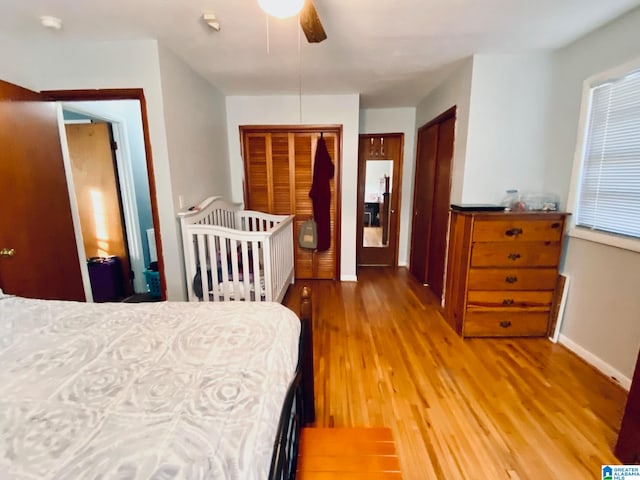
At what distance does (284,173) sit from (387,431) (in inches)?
123

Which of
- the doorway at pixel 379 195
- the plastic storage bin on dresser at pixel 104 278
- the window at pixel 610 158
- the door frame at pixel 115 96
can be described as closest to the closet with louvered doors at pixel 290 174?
the doorway at pixel 379 195

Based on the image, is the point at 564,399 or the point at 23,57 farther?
the point at 23,57

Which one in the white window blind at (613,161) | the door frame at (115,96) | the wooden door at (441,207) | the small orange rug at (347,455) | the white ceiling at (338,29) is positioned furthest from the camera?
the wooden door at (441,207)

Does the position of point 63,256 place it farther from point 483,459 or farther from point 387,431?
point 483,459

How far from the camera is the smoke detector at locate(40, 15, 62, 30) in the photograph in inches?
70.1

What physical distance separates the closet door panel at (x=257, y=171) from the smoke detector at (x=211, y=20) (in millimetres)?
1723

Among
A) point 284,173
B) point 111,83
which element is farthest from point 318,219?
point 111,83

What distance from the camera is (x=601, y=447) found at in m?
1.44

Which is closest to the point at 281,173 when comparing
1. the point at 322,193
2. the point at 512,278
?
the point at 322,193

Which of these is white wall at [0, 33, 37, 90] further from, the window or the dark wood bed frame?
the window

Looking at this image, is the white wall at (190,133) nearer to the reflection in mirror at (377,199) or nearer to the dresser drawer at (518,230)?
the reflection in mirror at (377,199)

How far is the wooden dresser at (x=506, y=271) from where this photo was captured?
2.23 meters

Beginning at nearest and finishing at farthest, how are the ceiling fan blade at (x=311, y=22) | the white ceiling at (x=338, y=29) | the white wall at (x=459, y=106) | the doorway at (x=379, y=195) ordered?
the ceiling fan blade at (x=311, y=22)
the white ceiling at (x=338, y=29)
the white wall at (x=459, y=106)
the doorway at (x=379, y=195)

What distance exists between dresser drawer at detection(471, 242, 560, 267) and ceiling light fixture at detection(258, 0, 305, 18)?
2033mm
